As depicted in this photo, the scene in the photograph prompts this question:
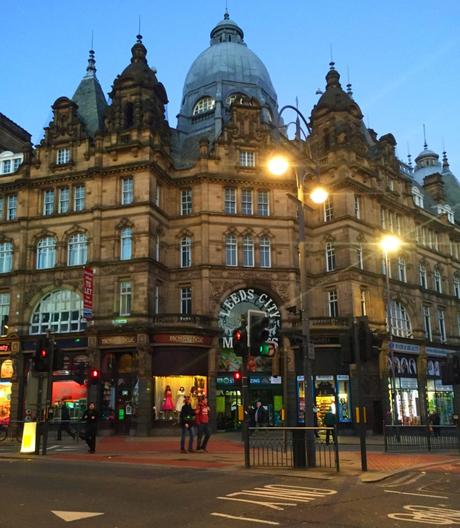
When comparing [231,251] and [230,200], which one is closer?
[231,251]

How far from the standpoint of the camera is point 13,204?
41719 mm

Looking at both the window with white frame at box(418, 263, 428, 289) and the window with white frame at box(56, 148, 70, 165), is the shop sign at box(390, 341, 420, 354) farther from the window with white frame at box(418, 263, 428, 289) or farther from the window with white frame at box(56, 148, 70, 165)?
the window with white frame at box(56, 148, 70, 165)

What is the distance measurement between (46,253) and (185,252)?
9531mm

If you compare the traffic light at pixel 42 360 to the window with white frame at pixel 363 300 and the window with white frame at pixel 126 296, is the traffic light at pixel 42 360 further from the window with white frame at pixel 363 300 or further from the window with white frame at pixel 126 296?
the window with white frame at pixel 363 300

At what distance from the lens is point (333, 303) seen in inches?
1630

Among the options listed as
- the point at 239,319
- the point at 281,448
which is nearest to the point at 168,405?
the point at 239,319

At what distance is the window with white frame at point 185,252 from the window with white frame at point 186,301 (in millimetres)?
1717

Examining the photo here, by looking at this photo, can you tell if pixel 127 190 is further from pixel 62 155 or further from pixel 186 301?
pixel 186 301

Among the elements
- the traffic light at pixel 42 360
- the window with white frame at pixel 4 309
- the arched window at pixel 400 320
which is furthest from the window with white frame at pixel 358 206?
the traffic light at pixel 42 360

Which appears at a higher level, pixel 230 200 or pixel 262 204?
pixel 230 200

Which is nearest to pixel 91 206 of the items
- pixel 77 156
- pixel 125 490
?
pixel 77 156

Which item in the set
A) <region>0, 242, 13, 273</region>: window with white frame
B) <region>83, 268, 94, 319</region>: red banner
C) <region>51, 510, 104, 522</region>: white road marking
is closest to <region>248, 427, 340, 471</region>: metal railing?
<region>51, 510, 104, 522</region>: white road marking

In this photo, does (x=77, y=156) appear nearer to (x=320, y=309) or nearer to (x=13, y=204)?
(x=13, y=204)

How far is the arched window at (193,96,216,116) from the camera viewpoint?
48.7m
